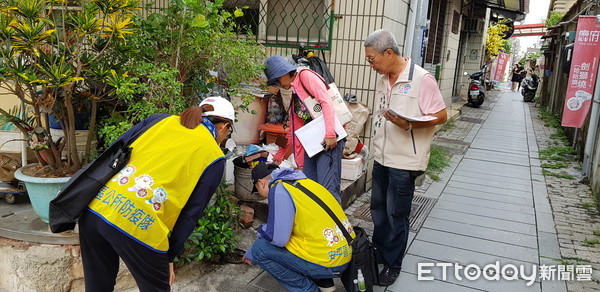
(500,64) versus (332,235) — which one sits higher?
(500,64)

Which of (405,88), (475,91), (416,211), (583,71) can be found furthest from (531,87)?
(405,88)

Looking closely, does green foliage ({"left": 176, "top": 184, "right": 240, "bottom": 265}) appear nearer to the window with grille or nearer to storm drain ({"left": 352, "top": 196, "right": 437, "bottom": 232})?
storm drain ({"left": 352, "top": 196, "right": 437, "bottom": 232})

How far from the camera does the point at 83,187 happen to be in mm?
2232

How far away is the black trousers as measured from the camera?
7.32ft

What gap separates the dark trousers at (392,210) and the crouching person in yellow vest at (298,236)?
570mm

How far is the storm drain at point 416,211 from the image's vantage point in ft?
16.5

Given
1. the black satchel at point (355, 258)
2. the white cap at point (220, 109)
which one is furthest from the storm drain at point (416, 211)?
the white cap at point (220, 109)

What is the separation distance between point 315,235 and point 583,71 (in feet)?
23.6

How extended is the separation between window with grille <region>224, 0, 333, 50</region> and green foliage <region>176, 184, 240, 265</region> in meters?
2.81

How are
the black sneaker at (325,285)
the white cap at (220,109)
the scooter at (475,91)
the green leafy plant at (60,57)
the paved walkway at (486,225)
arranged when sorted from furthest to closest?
1. the scooter at (475,91)
2. the paved walkway at (486,225)
3. the black sneaker at (325,285)
4. the green leafy plant at (60,57)
5. the white cap at (220,109)

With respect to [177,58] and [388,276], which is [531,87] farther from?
[177,58]

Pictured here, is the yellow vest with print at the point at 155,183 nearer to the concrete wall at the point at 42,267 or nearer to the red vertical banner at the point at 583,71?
the concrete wall at the point at 42,267

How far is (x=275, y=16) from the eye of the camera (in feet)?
20.2

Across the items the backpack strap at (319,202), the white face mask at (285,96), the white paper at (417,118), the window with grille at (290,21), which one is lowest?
the backpack strap at (319,202)
